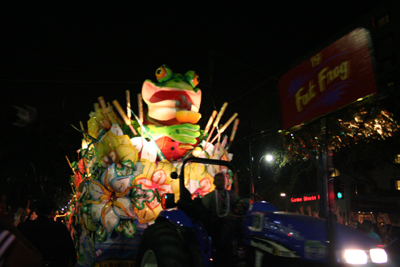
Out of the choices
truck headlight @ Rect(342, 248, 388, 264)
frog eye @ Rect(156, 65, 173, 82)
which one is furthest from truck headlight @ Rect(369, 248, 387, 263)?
frog eye @ Rect(156, 65, 173, 82)

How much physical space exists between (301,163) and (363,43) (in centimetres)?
1804

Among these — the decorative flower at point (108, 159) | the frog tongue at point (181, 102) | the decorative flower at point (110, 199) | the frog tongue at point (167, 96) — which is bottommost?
the decorative flower at point (110, 199)

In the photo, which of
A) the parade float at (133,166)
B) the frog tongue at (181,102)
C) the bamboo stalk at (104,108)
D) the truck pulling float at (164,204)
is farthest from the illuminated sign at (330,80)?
the bamboo stalk at (104,108)

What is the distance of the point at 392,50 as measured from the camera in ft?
108

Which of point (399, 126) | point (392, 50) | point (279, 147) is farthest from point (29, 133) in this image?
point (392, 50)

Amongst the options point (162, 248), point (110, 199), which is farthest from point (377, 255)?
point (110, 199)

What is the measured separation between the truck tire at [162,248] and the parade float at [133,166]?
304 centimetres

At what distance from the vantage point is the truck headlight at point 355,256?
336 cm

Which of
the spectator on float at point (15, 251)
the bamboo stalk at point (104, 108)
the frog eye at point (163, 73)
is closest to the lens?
the spectator on float at point (15, 251)

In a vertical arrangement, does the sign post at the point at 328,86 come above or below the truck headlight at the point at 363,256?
above

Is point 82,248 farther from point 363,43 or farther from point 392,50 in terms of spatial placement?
point 392,50

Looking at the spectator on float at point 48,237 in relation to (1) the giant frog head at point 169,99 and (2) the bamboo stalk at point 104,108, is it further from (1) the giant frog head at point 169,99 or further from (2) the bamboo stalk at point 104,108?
(1) the giant frog head at point 169,99

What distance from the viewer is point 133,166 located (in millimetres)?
8008

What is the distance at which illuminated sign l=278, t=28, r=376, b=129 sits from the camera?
10.9ft
